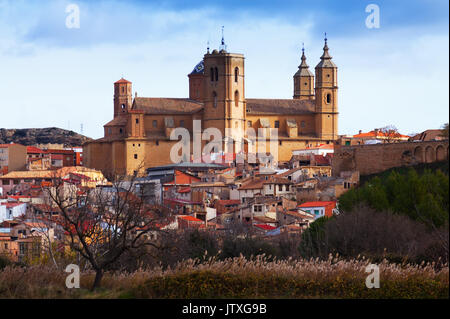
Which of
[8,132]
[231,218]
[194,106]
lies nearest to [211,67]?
[194,106]

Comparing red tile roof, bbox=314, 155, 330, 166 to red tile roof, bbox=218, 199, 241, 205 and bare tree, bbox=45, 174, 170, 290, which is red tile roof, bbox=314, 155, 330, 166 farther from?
bare tree, bbox=45, 174, 170, 290

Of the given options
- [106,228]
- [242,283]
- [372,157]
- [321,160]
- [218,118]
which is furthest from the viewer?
[218,118]

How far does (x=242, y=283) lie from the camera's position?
48.1 feet

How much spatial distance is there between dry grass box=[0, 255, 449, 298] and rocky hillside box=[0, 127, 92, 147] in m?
90.2

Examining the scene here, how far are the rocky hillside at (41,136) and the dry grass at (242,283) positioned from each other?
296ft

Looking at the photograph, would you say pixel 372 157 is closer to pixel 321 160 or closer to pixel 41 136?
pixel 321 160

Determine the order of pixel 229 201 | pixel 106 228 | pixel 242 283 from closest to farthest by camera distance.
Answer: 1. pixel 242 283
2. pixel 106 228
3. pixel 229 201

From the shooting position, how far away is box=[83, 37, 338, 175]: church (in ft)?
234

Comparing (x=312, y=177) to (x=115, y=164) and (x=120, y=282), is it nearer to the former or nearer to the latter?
(x=115, y=164)

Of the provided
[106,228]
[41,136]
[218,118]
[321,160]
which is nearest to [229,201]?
[321,160]

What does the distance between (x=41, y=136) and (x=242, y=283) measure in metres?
96.1

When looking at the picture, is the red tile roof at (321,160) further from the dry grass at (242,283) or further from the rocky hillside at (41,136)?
the dry grass at (242,283)

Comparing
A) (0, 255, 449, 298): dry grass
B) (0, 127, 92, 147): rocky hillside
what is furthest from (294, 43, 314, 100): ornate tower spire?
(0, 255, 449, 298): dry grass
